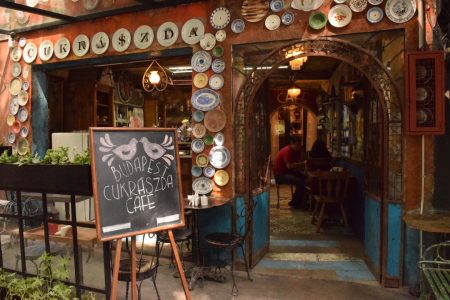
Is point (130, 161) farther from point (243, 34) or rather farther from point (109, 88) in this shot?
point (109, 88)

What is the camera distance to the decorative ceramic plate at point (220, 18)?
14.3 feet

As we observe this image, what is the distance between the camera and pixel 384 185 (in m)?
3.91

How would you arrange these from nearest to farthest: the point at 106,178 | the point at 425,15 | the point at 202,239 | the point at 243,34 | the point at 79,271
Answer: the point at 106,178
the point at 79,271
the point at 425,15
the point at 243,34
the point at 202,239

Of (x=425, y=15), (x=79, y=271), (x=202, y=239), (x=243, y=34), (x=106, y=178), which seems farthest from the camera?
(x=202, y=239)

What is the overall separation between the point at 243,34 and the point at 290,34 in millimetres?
548

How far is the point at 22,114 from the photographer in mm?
5832

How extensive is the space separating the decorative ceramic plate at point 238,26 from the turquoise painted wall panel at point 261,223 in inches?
81.6

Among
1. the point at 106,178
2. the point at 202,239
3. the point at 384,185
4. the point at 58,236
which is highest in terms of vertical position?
the point at 106,178

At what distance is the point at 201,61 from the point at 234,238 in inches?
83.6

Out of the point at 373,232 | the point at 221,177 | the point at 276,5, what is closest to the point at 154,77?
the point at 221,177

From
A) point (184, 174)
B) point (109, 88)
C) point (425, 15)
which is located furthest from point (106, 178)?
point (109, 88)

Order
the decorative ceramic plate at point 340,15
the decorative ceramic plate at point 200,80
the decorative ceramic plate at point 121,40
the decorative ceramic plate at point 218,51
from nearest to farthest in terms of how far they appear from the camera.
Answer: the decorative ceramic plate at point 340,15
the decorative ceramic plate at point 218,51
the decorative ceramic plate at point 200,80
the decorative ceramic plate at point 121,40

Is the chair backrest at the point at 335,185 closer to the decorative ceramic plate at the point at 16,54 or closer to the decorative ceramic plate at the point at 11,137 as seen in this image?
the decorative ceramic plate at the point at 11,137

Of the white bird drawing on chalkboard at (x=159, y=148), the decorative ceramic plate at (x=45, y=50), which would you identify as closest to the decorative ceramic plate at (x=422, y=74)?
the white bird drawing on chalkboard at (x=159, y=148)
